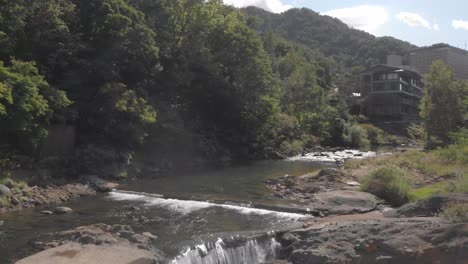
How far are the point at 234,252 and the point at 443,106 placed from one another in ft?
145

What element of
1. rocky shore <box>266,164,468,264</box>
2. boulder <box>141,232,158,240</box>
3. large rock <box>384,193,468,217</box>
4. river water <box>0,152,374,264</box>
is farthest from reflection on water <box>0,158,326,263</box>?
Answer: large rock <box>384,193,468,217</box>

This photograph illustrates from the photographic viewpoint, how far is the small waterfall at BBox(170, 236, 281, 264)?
46.6 ft

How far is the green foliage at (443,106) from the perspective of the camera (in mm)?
51247

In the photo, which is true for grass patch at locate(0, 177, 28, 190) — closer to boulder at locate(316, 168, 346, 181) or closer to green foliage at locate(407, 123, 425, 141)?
boulder at locate(316, 168, 346, 181)

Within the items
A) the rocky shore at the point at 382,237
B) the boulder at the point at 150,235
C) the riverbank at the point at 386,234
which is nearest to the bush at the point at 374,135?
the riverbank at the point at 386,234

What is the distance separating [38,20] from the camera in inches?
1148

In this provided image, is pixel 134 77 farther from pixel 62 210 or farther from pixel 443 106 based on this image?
pixel 443 106

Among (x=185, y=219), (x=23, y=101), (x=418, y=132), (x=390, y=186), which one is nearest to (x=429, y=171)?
(x=390, y=186)

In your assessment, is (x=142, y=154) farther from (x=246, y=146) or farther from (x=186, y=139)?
(x=246, y=146)

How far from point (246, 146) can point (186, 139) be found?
9.66m

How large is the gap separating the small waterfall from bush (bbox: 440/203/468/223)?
5.61m

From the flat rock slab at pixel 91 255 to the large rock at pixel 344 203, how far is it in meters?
8.79

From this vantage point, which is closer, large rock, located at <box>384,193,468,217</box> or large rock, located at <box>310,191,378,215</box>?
large rock, located at <box>384,193,468,217</box>

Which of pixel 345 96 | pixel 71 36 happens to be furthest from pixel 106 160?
pixel 345 96
